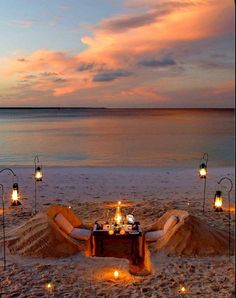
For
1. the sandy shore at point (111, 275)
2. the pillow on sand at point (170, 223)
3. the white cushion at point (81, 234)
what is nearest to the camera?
the sandy shore at point (111, 275)

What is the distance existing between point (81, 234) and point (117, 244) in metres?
1.10

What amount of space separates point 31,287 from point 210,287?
2.86 metres

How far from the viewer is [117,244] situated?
351 inches

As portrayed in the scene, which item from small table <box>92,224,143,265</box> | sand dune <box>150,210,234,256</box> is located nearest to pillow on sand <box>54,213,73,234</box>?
small table <box>92,224,143,265</box>

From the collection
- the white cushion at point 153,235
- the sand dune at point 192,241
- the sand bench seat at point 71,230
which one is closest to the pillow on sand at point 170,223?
Answer: the white cushion at point 153,235

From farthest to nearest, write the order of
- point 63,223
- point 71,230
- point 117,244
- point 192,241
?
point 71,230 < point 63,223 < point 117,244 < point 192,241

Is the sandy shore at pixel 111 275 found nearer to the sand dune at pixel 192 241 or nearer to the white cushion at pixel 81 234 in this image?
the sand dune at pixel 192 241

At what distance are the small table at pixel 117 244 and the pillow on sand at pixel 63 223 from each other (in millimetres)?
1010

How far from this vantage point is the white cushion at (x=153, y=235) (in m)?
9.45

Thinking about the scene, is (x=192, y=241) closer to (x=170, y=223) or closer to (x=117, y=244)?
(x=170, y=223)

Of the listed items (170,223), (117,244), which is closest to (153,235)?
(170,223)

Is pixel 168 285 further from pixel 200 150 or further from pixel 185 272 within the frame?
pixel 200 150

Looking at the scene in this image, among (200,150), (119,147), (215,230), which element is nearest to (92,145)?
(119,147)

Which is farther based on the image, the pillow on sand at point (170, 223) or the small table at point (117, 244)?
the pillow on sand at point (170, 223)
